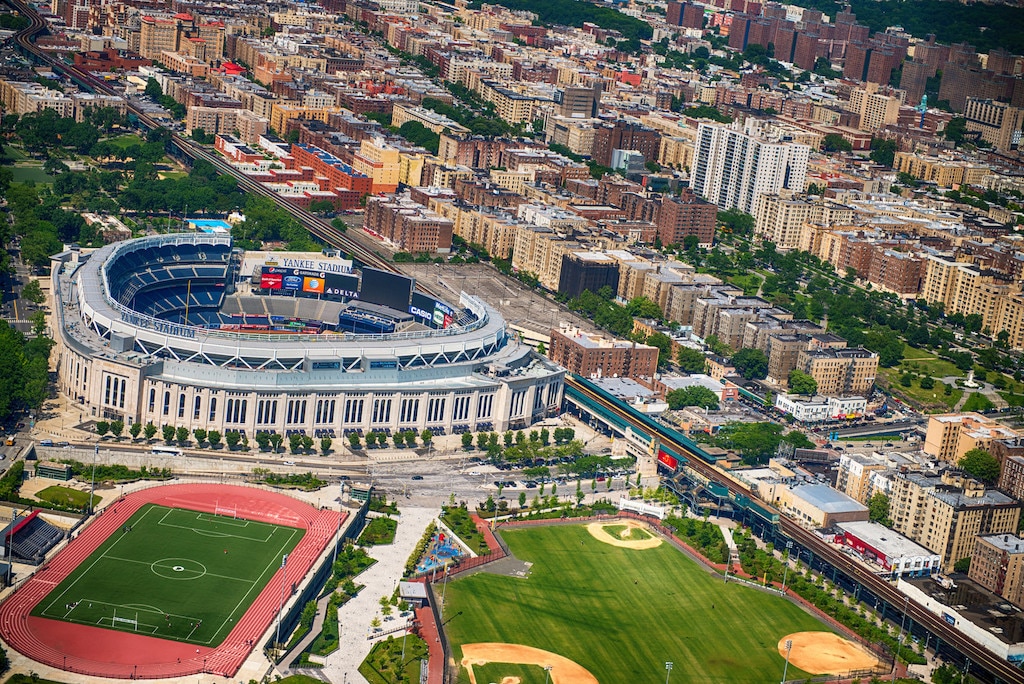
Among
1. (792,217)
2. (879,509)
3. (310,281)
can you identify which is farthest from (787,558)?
(792,217)

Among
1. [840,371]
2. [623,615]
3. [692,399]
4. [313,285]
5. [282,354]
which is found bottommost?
[623,615]

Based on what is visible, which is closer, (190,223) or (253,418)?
(253,418)

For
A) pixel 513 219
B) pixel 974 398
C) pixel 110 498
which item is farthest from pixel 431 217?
pixel 110 498

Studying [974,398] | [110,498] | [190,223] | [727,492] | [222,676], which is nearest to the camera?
[222,676]

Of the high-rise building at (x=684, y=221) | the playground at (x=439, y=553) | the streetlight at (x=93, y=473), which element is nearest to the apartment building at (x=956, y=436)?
the playground at (x=439, y=553)

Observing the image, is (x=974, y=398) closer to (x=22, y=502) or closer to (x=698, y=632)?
(x=698, y=632)

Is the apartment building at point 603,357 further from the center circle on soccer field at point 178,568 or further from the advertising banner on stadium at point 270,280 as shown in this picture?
the center circle on soccer field at point 178,568

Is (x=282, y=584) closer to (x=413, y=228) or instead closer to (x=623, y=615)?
(x=623, y=615)
